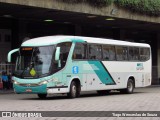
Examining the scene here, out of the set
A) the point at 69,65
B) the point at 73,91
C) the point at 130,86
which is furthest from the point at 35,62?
the point at 130,86

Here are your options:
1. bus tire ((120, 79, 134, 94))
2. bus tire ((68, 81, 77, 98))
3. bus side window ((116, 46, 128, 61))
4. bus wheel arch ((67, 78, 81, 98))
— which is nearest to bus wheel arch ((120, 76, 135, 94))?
bus tire ((120, 79, 134, 94))

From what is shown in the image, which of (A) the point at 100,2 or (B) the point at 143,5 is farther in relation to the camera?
(B) the point at 143,5

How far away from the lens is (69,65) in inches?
932

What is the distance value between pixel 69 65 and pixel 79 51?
3.84 ft

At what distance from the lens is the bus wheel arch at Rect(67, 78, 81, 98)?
23.8 m

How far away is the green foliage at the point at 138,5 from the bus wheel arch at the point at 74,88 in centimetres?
829

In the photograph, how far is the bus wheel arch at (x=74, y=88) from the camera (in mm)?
23828

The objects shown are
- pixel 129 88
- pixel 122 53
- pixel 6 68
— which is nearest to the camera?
pixel 122 53

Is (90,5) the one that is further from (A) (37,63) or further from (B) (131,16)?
(A) (37,63)

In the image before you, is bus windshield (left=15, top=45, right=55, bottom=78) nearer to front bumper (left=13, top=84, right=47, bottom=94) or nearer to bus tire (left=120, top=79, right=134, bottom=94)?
front bumper (left=13, top=84, right=47, bottom=94)

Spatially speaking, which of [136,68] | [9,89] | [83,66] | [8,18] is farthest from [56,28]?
[83,66]

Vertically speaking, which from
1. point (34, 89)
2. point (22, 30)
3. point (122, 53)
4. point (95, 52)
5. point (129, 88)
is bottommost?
point (129, 88)

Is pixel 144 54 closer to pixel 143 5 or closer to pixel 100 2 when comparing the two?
pixel 100 2

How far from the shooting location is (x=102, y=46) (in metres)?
26.6
